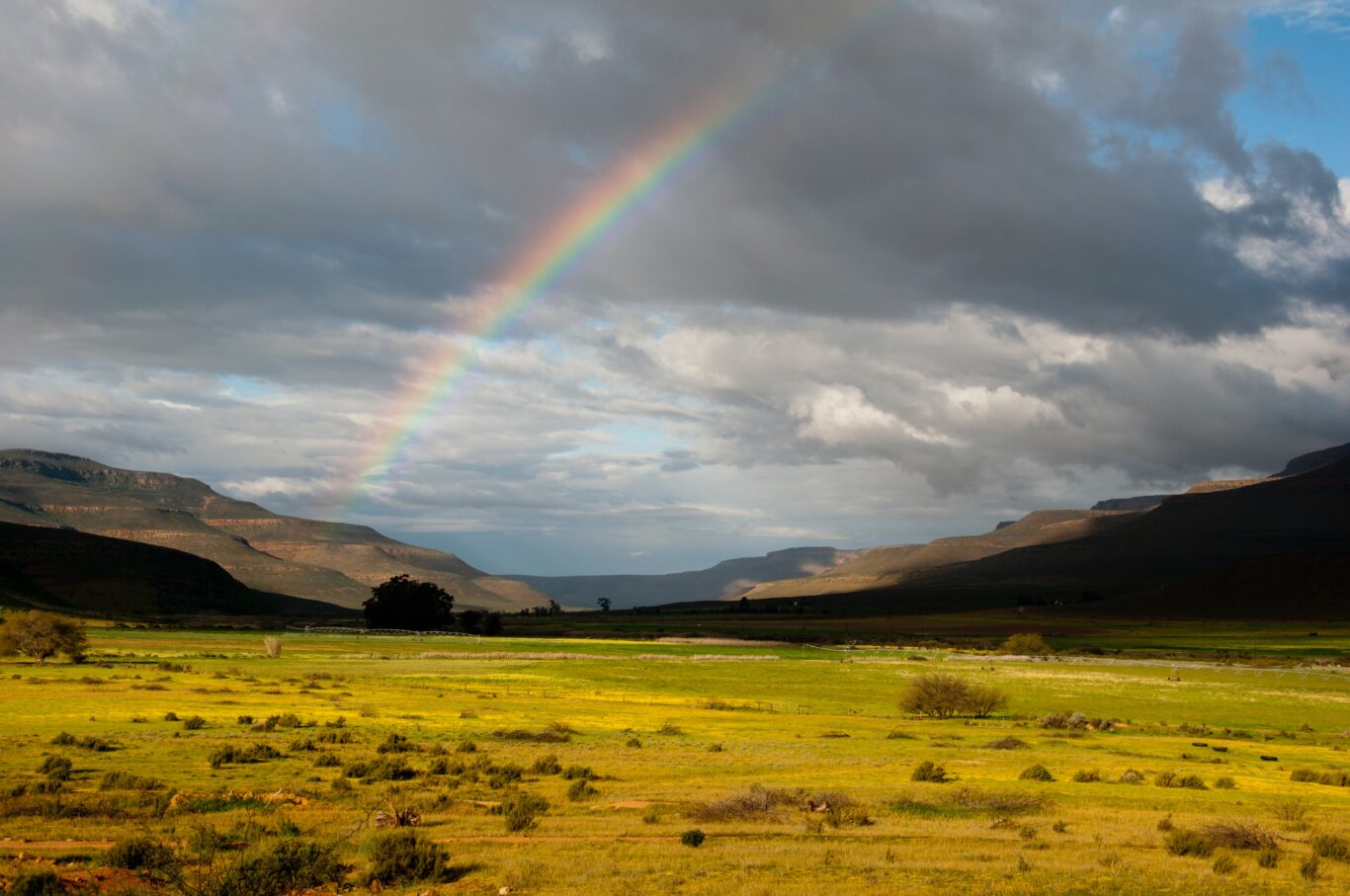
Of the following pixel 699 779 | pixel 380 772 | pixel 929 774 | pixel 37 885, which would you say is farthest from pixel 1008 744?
pixel 37 885

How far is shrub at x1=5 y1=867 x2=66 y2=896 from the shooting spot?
1298cm

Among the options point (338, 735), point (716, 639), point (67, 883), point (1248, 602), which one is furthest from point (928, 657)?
point (1248, 602)

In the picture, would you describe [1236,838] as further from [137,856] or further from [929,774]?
[137,856]

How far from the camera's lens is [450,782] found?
23875mm

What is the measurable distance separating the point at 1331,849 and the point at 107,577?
189m

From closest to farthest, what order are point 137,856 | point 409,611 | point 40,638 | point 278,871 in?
point 278,871
point 137,856
point 40,638
point 409,611

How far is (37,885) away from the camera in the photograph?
13.3 meters

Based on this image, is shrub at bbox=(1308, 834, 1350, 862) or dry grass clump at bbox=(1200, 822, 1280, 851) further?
dry grass clump at bbox=(1200, 822, 1280, 851)

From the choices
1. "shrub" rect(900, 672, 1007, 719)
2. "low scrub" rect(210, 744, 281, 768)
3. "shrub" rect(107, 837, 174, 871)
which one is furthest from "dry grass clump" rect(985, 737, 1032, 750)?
"shrub" rect(107, 837, 174, 871)

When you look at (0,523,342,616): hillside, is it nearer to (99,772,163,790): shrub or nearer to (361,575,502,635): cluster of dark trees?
(361,575,502,635): cluster of dark trees

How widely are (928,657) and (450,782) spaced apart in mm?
66645

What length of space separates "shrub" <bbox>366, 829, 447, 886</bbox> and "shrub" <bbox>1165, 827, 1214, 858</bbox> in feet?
40.2

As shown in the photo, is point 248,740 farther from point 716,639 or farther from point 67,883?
point 716,639

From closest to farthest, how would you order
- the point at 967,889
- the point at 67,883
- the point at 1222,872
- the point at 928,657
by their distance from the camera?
1. the point at 67,883
2. the point at 967,889
3. the point at 1222,872
4. the point at 928,657
